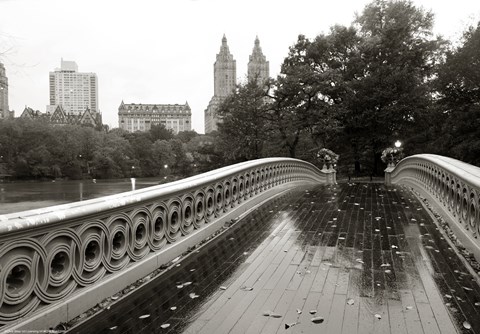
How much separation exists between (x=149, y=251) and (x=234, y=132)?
29587 millimetres

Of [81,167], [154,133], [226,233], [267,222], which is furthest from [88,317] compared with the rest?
[154,133]

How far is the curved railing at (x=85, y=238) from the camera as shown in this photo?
2.82 meters

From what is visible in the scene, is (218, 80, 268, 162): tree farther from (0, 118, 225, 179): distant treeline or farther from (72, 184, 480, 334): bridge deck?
(72, 184, 480, 334): bridge deck

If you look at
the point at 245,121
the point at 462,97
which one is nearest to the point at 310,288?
the point at 462,97

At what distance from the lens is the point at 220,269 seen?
4.68 meters

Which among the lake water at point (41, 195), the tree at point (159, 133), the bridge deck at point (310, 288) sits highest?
the tree at point (159, 133)

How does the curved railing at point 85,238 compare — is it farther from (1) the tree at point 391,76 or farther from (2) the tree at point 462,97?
(1) the tree at point 391,76

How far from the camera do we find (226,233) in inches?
262

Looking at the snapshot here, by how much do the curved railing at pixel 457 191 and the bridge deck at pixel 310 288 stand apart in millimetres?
385

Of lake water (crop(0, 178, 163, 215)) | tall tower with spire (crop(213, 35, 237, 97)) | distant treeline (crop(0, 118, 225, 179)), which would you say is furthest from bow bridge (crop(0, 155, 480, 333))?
tall tower with spire (crop(213, 35, 237, 97))

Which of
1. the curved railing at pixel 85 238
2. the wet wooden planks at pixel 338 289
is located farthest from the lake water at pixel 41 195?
the wet wooden planks at pixel 338 289

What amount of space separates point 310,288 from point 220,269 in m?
1.20

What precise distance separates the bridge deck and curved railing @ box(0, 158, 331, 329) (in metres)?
0.38

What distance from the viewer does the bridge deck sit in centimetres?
316
